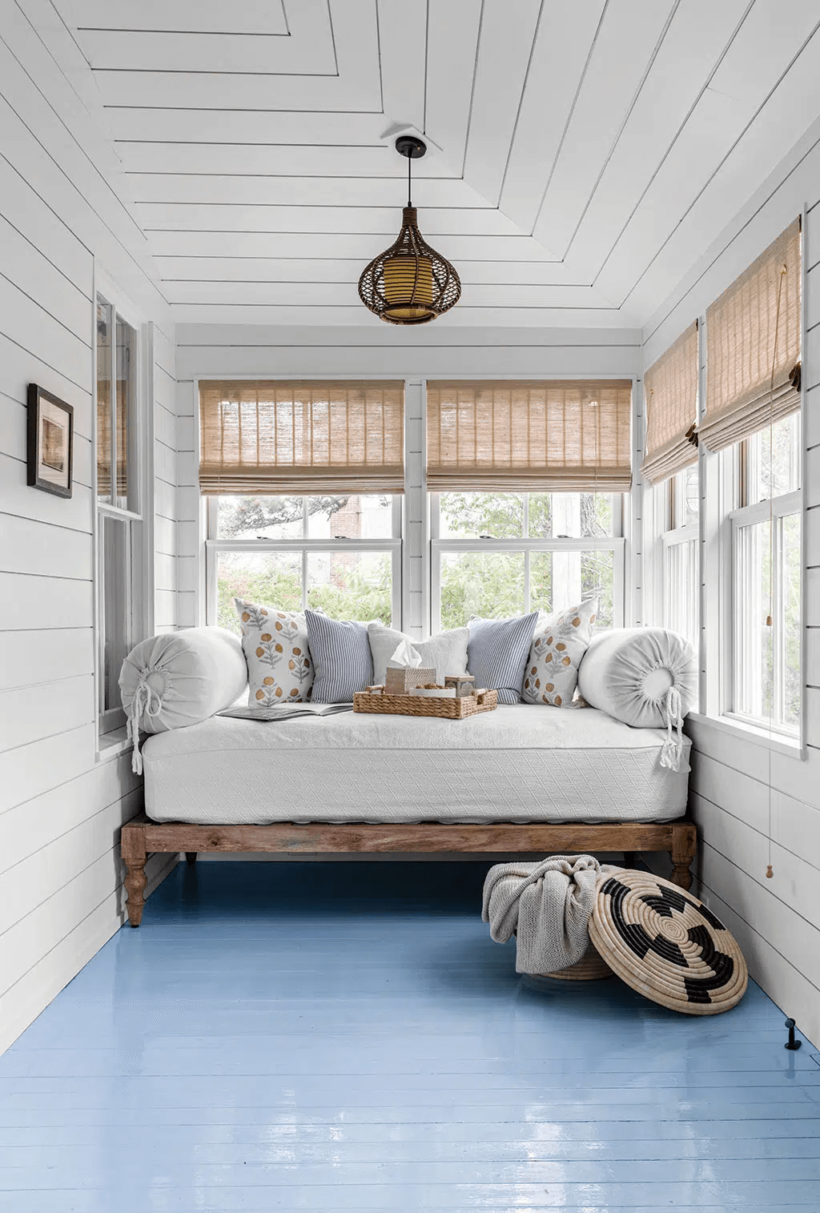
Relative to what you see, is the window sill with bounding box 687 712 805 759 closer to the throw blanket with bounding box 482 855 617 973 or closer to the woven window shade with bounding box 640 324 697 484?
the throw blanket with bounding box 482 855 617 973

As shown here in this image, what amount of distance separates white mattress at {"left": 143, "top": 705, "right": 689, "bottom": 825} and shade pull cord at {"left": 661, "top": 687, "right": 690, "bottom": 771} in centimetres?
3

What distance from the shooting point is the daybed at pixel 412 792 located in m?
3.26

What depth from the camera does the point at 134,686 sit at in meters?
3.30

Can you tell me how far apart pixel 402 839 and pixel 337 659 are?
0.92m

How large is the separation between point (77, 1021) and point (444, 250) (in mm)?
3164

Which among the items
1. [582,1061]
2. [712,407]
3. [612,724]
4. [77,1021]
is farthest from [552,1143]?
[712,407]

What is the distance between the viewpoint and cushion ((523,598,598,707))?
379 cm

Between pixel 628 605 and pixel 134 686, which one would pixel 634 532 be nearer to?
pixel 628 605

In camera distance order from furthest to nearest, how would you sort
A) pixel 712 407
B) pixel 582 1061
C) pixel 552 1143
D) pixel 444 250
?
pixel 444 250
pixel 712 407
pixel 582 1061
pixel 552 1143

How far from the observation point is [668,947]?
2.60 metres

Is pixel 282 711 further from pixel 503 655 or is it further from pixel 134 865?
pixel 503 655

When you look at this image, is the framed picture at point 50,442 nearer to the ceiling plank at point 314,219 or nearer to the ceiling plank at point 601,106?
the ceiling plank at point 314,219

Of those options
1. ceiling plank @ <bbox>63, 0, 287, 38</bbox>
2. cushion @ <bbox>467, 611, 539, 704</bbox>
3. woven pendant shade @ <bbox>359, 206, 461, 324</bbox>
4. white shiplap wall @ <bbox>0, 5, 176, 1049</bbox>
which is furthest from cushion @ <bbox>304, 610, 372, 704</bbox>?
ceiling plank @ <bbox>63, 0, 287, 38</bbox>

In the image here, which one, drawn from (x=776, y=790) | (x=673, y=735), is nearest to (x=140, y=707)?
(x=673, y=735)
